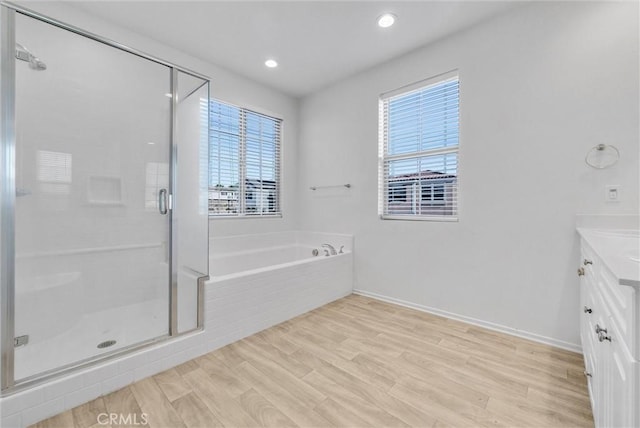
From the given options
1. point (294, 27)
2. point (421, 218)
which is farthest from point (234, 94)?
point (421, 218)

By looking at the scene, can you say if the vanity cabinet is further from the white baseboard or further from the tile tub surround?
the tile tub surround

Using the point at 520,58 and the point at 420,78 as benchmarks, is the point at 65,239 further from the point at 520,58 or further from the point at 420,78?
the point at 520,58

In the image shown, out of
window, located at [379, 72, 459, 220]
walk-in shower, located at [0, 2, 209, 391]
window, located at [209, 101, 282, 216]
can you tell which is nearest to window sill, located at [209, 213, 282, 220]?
window, located at [209, 101, 282, 216]

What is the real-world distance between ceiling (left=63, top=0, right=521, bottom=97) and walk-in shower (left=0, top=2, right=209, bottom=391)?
2.02ft

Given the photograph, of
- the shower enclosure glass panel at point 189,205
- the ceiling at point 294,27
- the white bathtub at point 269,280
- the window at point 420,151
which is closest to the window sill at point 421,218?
the window at point 420,151

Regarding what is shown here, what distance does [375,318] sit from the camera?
2.60 metres

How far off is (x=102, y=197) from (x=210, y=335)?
1.49 m

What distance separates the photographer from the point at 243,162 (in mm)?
3457

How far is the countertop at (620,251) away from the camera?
0.71 metres

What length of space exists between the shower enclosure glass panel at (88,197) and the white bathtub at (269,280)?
40 cm

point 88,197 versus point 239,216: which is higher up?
point 88,197

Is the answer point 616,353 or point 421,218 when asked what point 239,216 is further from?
point 616,353

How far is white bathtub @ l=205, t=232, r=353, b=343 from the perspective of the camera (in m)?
2.13

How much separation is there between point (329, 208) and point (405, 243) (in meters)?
1.12
